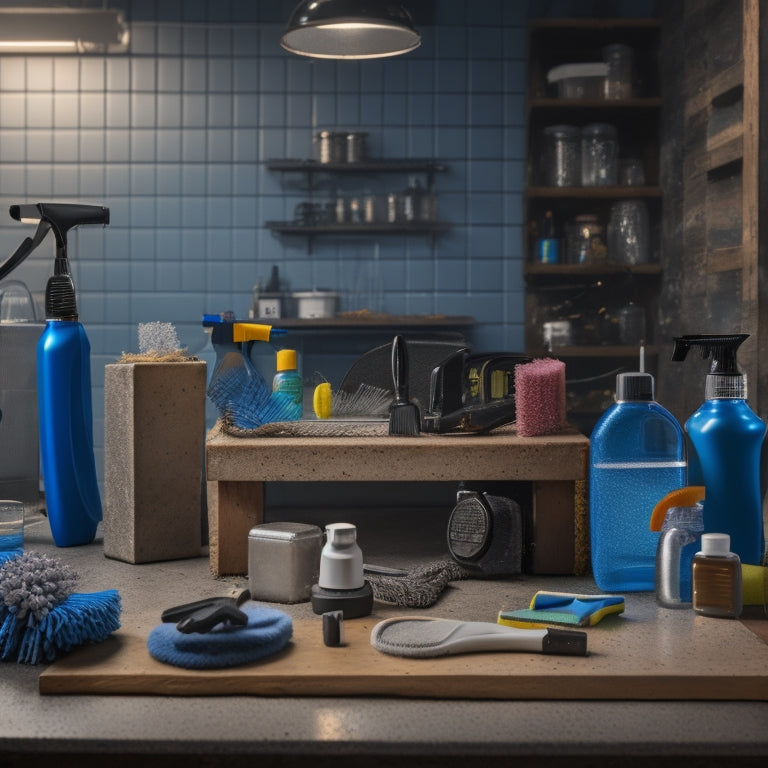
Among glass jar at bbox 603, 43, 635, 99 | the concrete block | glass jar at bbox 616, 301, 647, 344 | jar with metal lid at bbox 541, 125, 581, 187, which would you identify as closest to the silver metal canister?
the concrete block

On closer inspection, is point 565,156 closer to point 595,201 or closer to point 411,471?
point 595,201

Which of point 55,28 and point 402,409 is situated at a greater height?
point 55,28

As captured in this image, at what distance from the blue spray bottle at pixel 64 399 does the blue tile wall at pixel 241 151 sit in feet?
8.54

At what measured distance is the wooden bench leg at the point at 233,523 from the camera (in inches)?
42.7

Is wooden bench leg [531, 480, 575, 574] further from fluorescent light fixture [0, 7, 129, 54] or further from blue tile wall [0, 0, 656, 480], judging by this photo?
fluorescent light fixture [0, 7, 129, 54]

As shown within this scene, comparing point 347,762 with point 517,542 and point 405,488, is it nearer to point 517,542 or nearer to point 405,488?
point 517,542

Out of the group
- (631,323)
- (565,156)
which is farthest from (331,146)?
(631,323)

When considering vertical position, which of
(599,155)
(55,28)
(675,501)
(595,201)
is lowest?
(675,501)

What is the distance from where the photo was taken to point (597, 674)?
71cm

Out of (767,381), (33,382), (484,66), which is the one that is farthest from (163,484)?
(484,66)

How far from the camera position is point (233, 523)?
1.09 metres

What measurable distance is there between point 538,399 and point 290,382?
0.35m

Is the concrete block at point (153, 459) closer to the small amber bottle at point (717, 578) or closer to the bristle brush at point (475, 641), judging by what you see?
the bristle brush at point (475, 641)

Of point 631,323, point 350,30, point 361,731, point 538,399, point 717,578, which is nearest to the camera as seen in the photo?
point 361,731
